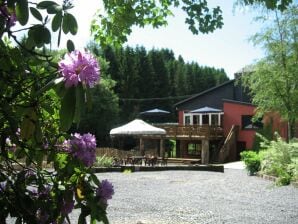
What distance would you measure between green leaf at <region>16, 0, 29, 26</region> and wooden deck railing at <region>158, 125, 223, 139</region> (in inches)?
1048

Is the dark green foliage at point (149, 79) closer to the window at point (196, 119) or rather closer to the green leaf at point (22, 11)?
the window at point (196, 119)

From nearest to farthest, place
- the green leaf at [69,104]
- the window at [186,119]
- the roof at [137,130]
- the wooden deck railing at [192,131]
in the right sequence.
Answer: the green leaf at [69,104], the roof at [137,130], the wooden deck railing at [192,131], the window at [186,119]

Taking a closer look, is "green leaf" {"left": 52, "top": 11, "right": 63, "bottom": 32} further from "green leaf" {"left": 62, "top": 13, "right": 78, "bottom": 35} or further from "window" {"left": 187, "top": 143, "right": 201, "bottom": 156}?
"window" {"left": 187, "top": 143, "right": 201, "bottom": 156}

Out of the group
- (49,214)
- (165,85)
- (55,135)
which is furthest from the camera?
(165,85)

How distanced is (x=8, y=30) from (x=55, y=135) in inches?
21.2

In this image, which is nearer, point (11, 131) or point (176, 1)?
point (11, 131)

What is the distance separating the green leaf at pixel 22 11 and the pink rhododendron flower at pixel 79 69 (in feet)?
0.51

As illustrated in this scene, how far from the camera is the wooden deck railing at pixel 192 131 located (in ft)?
91.4

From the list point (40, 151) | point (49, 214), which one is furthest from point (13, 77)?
point (49, 214)

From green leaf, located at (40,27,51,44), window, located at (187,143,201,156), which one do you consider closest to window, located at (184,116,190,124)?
window, located at (187,143,201,156)

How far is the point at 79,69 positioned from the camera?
1.15m

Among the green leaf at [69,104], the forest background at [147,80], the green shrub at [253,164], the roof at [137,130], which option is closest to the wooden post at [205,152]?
the roof at [137,130]

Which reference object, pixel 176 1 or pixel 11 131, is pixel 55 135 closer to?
pixel 11 131

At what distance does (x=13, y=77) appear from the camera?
1.46 meters
